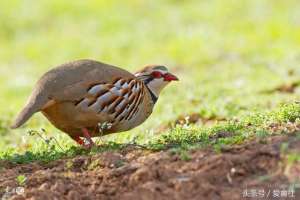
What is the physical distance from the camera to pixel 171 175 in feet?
19.6

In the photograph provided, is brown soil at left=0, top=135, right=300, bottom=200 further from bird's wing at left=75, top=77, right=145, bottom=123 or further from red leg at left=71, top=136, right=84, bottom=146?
red leg at left=71, top=136, right=84, bottom=146

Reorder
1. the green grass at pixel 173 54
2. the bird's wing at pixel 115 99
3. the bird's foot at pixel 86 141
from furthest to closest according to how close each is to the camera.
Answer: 1. the green grass at pixel 173 54
2. the bird's foot at pixel 86 141
3. the bird's wing at pixel 115 99

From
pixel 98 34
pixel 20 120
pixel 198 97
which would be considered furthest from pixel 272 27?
pixel 20 120

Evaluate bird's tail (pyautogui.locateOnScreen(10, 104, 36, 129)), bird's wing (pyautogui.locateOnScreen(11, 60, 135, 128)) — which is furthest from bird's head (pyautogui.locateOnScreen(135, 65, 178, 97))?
bird's tail (pyautogui.locateOnScreen(10, 104, 36, 129))

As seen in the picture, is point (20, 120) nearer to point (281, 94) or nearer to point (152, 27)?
point (281, 94)

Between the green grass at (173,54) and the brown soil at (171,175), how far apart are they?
1.14 ft

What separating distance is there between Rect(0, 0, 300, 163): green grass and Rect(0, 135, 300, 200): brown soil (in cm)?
35

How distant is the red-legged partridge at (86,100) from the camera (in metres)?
7.14

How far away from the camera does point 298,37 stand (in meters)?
16.6

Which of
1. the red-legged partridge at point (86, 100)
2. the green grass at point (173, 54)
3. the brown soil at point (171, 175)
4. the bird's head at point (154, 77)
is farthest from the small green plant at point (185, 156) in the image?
the bird's head at point (154, 77)

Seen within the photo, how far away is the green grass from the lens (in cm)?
845

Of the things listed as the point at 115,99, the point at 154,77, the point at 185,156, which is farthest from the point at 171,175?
the point at 154,77

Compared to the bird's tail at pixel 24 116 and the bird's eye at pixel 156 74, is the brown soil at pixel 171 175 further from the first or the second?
the bird's eye at pixel 156 74

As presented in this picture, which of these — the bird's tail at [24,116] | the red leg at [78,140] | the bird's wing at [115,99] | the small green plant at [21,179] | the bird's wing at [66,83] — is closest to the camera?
the small green plant at [21,179]
